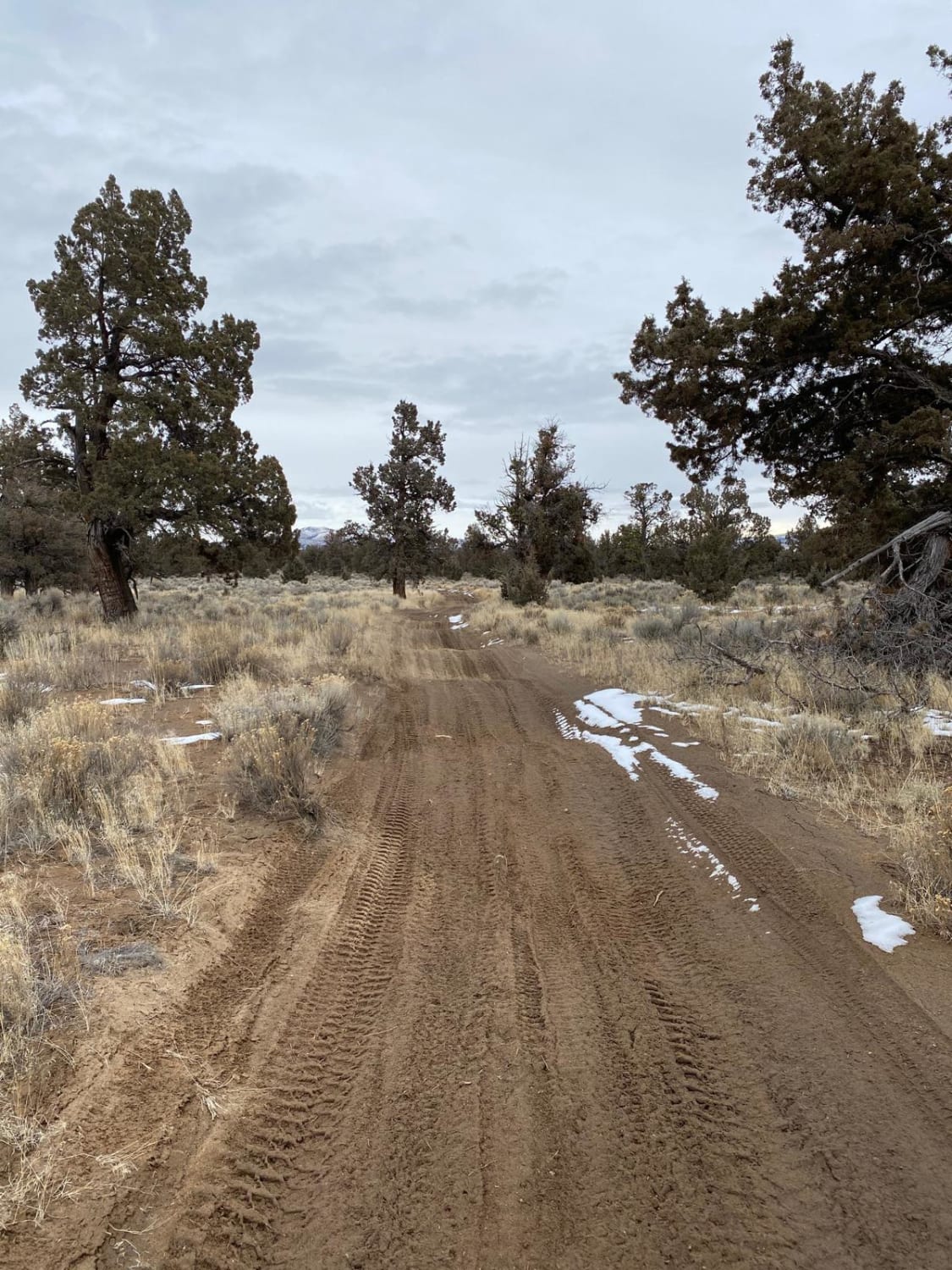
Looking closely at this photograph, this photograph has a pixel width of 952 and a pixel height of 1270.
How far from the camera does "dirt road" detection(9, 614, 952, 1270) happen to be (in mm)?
1947

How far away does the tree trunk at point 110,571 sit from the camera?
15.5 m

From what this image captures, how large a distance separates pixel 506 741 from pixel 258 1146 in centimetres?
593

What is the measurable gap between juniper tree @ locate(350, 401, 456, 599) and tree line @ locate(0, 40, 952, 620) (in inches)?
600

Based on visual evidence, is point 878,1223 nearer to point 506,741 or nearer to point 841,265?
point 506,741

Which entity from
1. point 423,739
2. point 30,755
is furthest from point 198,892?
point 423,739

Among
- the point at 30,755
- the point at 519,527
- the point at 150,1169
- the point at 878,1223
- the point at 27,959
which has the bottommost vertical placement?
the point at 878,1223

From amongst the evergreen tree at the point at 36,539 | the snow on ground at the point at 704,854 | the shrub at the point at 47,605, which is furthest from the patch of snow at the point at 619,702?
the evergreen tree at the point at 36,539

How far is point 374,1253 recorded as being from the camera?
191cm

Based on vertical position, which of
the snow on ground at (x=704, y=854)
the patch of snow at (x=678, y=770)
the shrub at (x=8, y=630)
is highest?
the shrub at (x=8, y=630)

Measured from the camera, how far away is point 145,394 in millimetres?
14305

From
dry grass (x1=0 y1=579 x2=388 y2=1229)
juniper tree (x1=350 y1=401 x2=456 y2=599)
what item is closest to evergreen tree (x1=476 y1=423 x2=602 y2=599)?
juniper tree (x1=350 y1=401 x2=456 y2=599)

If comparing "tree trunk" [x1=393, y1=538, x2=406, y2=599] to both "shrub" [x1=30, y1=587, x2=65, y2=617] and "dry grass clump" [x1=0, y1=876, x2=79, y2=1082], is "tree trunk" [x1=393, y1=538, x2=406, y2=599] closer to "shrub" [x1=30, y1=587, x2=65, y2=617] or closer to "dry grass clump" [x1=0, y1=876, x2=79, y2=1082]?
"shrub" [x1=30, y1=587, x2=65, y2=617]

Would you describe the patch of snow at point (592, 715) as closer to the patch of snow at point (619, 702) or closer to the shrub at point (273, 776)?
the patch of snow at point (619, 702)

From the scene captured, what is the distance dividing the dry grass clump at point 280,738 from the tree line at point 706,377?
7.90 meters
